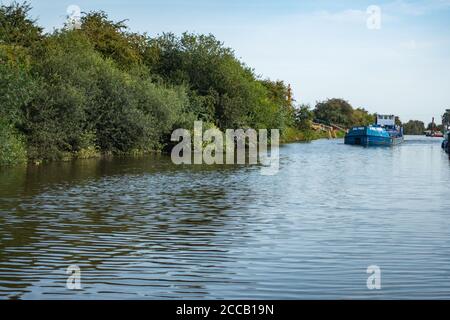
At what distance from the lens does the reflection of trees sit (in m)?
11.4

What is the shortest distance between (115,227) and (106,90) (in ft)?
110

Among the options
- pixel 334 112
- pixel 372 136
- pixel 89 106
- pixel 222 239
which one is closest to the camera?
pixel 222 239

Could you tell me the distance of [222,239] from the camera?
15.0 metres

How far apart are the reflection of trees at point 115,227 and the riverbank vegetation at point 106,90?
8917 mm

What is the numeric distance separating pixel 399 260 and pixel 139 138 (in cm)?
3964

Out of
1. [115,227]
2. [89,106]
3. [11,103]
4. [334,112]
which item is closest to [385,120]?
[89,106]

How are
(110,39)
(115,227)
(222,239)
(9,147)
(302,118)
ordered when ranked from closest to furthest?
(222,239)
(115,227)
(9,147)
(110,39)
(302,118)

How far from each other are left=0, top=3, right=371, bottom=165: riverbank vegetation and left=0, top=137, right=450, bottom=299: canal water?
1239 centimetres

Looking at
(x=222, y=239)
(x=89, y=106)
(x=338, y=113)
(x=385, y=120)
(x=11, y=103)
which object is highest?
(x=338, y=113)

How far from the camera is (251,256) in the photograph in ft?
42.7

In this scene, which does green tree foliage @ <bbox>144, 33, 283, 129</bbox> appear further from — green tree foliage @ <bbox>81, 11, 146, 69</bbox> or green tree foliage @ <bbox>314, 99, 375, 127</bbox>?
green tree foliage @ <bbox>314, 99, 375, 127</bbox>

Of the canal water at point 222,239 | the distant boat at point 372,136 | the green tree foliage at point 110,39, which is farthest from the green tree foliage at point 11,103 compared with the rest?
the distant boat at point 372,136

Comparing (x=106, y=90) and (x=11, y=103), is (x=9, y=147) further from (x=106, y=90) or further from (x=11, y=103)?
(x=106, y=90)
